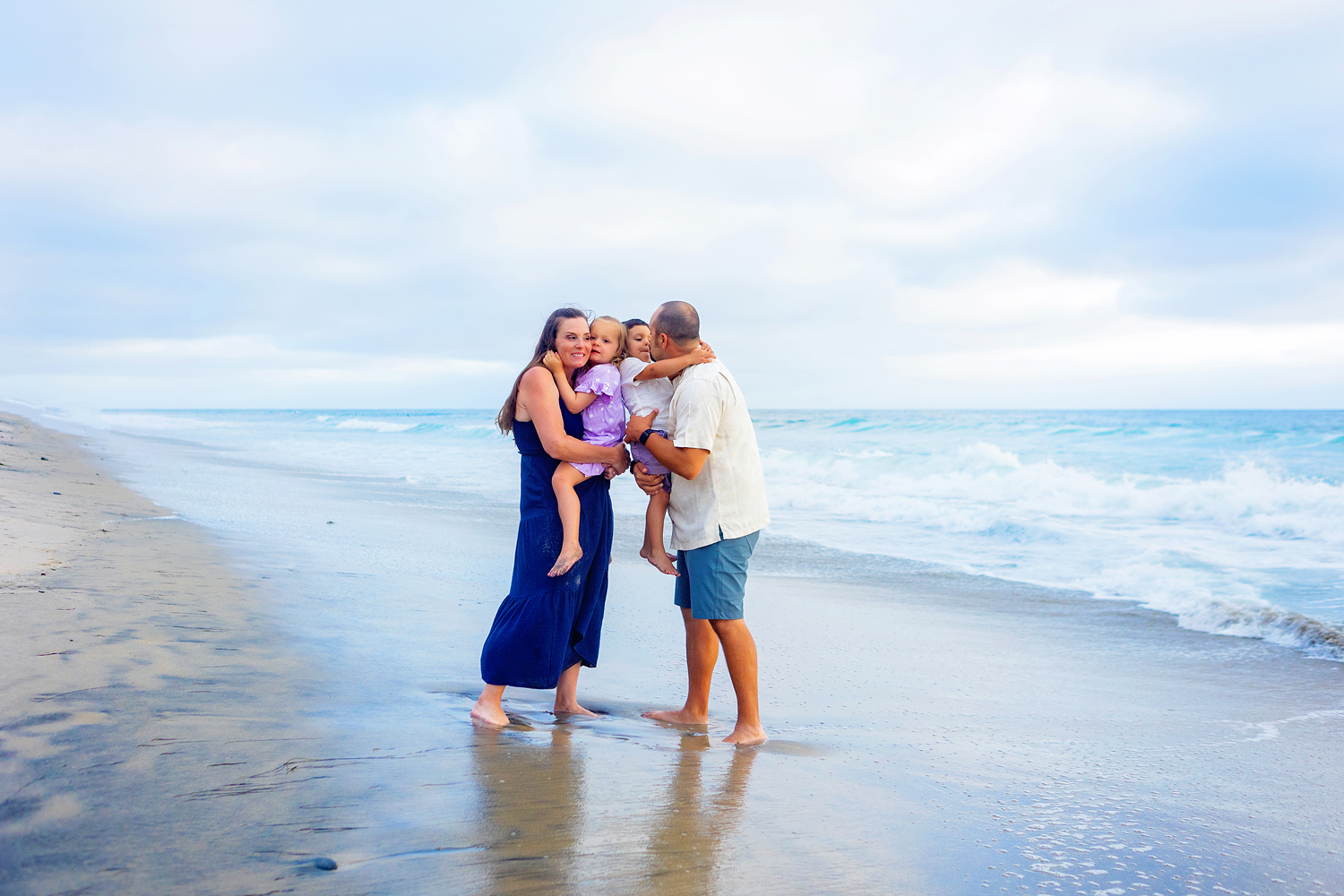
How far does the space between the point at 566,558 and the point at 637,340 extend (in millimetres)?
1084

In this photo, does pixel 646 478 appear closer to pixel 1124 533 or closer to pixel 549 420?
pixel 549 420

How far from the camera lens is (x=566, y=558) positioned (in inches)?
136

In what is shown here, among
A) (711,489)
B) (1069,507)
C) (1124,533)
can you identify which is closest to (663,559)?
(711,489)

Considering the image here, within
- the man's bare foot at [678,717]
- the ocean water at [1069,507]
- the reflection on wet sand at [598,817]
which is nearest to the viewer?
the reflection on wet sand at [598,817]

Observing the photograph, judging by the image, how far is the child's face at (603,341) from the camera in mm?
3660

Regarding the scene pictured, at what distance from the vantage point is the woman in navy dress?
3.44 meters

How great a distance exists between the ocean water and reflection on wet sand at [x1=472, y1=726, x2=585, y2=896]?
207 inches

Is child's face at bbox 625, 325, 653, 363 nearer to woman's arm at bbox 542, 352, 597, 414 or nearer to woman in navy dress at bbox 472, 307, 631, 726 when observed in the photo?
woman in navy dress at bbox 472, 307, 631, 726

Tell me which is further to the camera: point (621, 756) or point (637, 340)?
point (637, 340)

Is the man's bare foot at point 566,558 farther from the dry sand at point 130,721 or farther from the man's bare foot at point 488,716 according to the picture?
the dry sand at point 130,721

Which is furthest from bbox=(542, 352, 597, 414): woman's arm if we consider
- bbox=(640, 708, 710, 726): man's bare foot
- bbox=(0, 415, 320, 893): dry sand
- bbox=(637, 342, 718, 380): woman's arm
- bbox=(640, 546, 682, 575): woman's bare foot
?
bbox=(0, 415, 320, 893): dry sand

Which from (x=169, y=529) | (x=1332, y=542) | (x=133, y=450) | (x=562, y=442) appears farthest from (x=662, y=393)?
(x=133, y=450)

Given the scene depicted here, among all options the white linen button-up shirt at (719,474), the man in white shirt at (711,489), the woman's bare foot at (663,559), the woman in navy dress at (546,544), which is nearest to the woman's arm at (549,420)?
the woman in navy dress at (546,544)

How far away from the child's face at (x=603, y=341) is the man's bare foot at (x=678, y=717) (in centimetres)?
163
